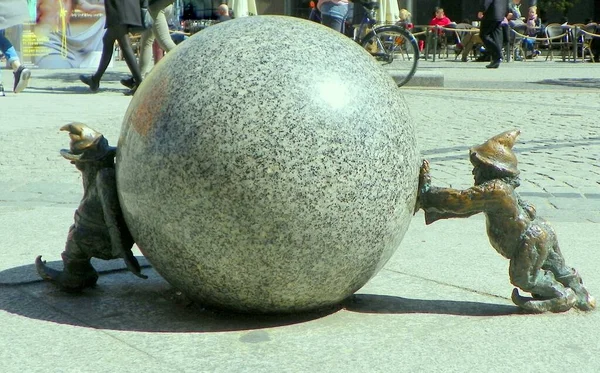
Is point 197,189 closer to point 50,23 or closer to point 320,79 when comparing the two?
point 320,79

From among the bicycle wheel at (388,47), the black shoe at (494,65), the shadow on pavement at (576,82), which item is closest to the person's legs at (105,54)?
the bicycle wheel at (388,47)

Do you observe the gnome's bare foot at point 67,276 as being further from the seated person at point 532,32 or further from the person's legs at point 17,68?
Answer: the seated person at point 532,32

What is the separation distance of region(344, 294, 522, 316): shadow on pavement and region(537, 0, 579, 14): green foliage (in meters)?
36.1

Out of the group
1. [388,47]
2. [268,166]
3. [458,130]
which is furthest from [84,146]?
[388,47]

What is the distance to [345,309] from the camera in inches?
167

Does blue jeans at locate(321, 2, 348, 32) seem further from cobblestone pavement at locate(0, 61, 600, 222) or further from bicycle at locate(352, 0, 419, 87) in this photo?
cobblestone pavement at locate(0, 61, 600, 222)

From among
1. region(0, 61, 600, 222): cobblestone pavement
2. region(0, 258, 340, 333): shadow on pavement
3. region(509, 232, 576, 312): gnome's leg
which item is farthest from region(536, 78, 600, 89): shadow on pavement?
region(0, 258, 340, 333): shadow on pavement

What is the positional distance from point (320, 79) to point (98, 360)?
1.32 m

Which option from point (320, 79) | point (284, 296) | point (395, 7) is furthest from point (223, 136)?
point (395, 7)

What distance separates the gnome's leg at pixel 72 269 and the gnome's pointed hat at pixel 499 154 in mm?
1790

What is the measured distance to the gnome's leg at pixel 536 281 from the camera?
160 inches

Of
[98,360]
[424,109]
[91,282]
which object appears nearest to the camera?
[98,360]

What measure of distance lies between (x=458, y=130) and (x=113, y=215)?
6.70 meters

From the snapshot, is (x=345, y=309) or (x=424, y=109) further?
(x=424, y=109)
